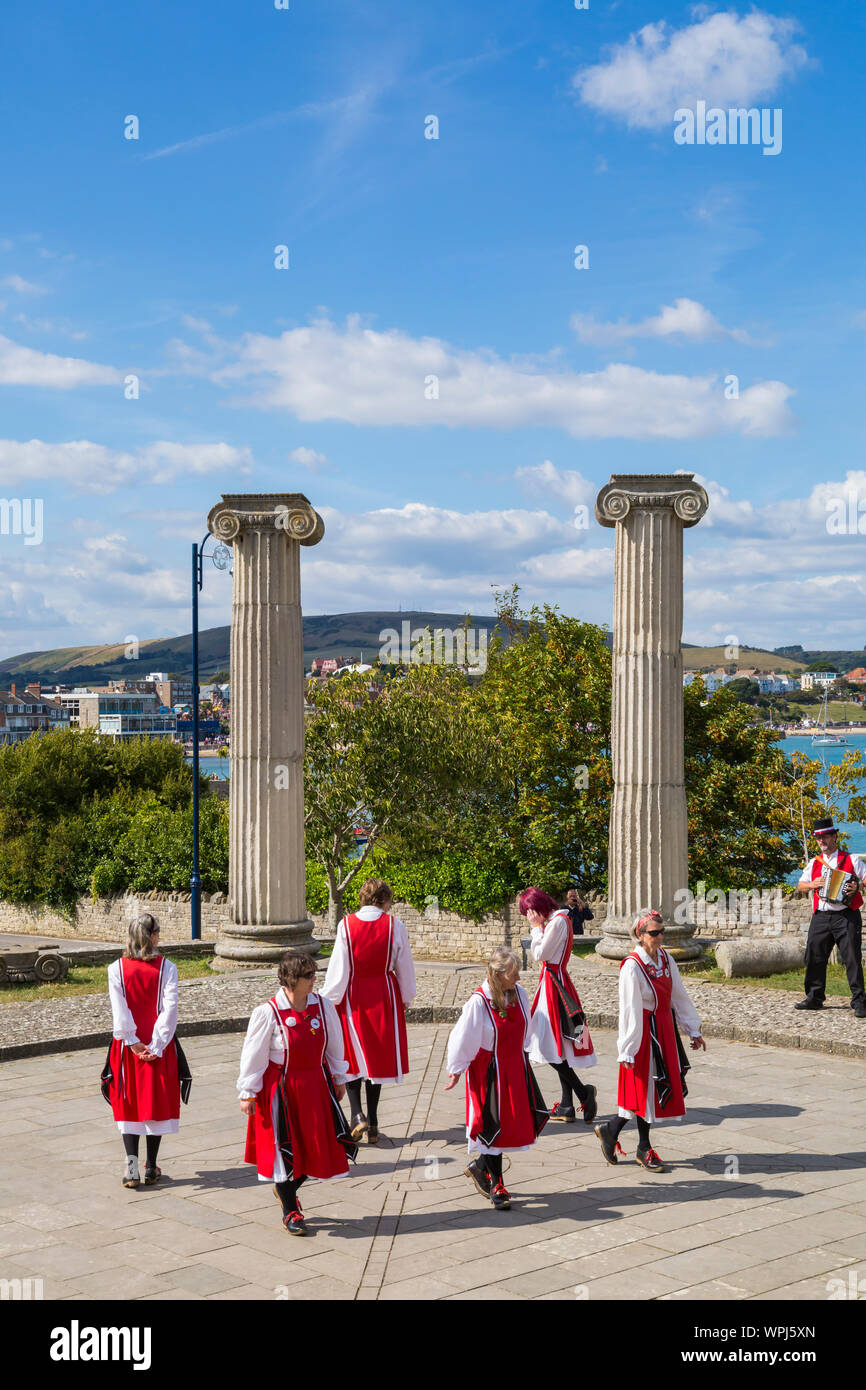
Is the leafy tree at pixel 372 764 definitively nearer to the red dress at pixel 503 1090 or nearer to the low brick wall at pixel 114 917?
the low brick wall at pixel 114 917

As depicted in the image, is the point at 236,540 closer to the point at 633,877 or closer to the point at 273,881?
the point at 273,881

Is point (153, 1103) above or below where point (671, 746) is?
below

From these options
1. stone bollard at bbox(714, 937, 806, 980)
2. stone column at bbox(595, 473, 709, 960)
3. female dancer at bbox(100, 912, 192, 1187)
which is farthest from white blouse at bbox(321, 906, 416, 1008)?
stone bollard at bbox(714, 937, 806, 980)

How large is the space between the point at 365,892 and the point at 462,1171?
188 centimetres

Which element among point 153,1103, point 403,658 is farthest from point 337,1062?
point 403,658

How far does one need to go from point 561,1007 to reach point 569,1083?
0.59 metres

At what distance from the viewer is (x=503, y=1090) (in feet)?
24.5

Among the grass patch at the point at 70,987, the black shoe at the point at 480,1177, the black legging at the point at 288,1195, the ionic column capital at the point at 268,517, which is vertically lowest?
the grass patch at the point at 70,987

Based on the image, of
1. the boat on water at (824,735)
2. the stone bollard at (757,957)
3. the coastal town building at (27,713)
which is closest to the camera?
the stone bollard at (757,957)

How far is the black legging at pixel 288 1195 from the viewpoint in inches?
278

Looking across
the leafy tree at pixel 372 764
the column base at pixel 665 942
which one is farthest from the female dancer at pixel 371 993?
the leafy tree at pixel 372 764

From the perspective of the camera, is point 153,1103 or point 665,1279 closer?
point 665,1279

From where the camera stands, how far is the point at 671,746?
50.5ft

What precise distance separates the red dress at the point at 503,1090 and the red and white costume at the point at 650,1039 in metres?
0.73
